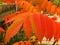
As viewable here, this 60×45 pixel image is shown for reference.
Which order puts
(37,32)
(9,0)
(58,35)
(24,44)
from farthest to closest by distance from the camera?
(9,0)
(24,44)
(58,35)
(37,32)

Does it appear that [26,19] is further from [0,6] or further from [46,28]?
[0,6]

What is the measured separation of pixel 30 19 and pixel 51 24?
4.1 inches

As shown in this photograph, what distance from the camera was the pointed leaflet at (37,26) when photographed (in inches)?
27.2

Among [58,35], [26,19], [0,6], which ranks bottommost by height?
[0,6]

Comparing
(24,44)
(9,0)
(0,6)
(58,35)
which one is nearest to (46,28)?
(58,35)

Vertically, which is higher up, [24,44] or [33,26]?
[33,26]

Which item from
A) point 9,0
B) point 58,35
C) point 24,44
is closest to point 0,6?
point 9,0

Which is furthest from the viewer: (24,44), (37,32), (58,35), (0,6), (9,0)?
(0,6)

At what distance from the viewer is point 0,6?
2.84 meters

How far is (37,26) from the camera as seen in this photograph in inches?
27.9

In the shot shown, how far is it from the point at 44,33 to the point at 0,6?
7.20 feet

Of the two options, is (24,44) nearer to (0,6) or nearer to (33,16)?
(33,16)

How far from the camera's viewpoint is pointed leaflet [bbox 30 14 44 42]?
0.69 metres

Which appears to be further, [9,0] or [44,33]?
[9,0]
